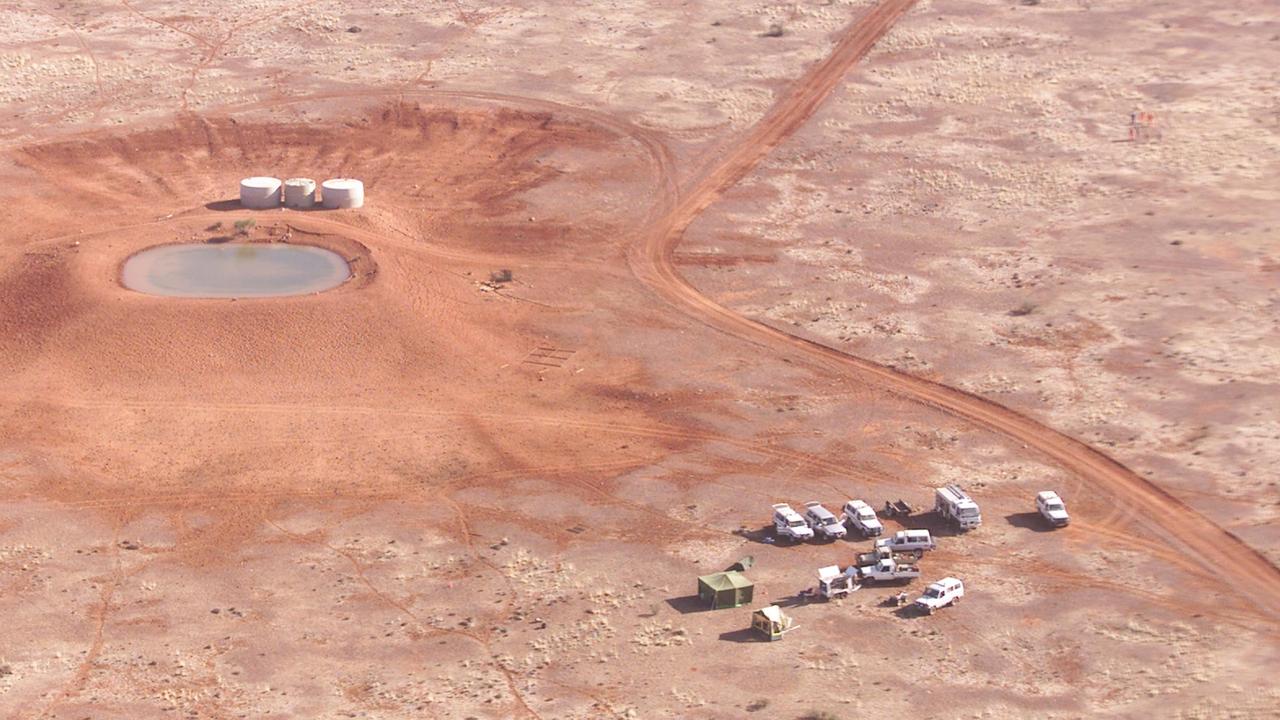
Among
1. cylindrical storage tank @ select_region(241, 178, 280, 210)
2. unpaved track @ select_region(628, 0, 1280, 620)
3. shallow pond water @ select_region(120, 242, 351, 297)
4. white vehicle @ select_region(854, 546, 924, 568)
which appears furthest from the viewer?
cylindrical storage tank @ select_region(241, 178, 280, 210)

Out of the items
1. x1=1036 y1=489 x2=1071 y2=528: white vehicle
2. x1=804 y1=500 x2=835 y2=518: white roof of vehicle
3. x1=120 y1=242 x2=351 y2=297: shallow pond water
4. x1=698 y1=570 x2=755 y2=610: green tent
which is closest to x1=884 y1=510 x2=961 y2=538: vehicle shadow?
x1=804 y1=500 x2=835 y2=518: white roof of vehicle

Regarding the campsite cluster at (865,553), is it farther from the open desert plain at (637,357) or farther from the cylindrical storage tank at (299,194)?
the cylindrical storage tank at (299,194)

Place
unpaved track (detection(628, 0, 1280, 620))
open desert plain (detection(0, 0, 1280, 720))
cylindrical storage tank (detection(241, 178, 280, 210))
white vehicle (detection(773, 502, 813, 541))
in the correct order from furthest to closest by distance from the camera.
Answer: cylindrical storage tank (detection(241, 178, 280, 210)), white vehicle (detection(773, 502, 813, 541)), unpaved track (detection(628, 0, 1280, 620)), open desert plain (detection(0, 0, 1280, 720))

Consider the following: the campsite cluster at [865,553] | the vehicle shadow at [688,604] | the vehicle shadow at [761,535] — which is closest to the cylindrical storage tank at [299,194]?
the campsite cluster at [865,553]

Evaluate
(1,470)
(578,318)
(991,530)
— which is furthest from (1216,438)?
(1,470)

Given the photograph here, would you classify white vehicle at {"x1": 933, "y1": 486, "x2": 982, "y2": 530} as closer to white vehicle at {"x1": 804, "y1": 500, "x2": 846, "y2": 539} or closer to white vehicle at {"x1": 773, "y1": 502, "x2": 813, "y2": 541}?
white vehicle at {"x1": 804, "y1": 500, "x2": 846, "y2": 539}

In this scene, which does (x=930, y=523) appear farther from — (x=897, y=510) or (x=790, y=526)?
(x=790, y=526)

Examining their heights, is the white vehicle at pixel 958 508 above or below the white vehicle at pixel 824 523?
above

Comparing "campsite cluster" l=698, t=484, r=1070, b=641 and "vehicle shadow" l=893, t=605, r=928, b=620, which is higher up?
"campsite cluster" l=698, t=484, r=1070, b=641
